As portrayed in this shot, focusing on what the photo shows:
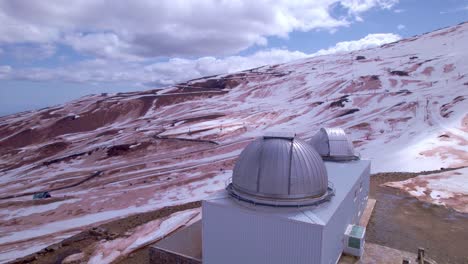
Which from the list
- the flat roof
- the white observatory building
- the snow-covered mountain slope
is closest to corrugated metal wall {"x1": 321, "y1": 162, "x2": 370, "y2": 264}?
the white observatory building

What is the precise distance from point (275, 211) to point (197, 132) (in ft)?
116

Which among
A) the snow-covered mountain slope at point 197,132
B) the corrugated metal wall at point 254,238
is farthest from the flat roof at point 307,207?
the snow-covered mountain slope at point 197,132

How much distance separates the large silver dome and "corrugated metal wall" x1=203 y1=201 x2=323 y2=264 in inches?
29.0

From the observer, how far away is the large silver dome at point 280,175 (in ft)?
37.4

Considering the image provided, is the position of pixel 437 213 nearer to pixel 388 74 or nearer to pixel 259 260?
pixel 259 260

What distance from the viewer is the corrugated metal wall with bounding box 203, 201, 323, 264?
1079cm

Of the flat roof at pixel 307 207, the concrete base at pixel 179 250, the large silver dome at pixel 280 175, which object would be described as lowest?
the concrete base at pixel 179 250

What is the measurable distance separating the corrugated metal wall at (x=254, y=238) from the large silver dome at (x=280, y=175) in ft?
2.41

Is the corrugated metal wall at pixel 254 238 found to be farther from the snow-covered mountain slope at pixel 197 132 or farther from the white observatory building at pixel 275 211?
the snow-covered mountain slope at pixel 197 132

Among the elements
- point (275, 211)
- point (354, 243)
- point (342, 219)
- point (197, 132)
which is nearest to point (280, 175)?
point (275, 211)

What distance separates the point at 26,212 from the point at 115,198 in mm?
7302

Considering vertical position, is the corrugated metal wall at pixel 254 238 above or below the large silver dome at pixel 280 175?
below

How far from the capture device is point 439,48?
279ft

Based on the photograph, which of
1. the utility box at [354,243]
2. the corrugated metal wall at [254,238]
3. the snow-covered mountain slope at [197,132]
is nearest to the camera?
the corrugated metal wall at [254,238]
